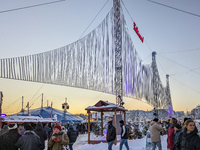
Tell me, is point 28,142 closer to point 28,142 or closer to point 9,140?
point 28,142

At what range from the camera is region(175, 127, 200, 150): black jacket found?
11.2 feet

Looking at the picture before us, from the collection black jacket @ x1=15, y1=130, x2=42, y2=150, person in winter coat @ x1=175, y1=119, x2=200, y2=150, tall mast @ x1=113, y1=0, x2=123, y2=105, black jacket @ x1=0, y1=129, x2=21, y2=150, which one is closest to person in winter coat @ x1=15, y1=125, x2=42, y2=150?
black jacket @ x1=15, y1=130, x2=42, y2=150

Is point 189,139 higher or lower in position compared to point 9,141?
higher

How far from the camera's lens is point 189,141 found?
11.4ft

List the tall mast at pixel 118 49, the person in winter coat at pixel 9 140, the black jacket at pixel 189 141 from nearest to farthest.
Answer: the black jacket at pixel 189 141 < the person in winter coat at pixel 9 140 < the tall mast at pixel 118 49

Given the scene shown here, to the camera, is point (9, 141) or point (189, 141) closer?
point (189, 141)

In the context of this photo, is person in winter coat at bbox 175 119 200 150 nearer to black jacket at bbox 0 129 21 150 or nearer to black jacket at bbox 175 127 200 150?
black jacket at bbox 175 127 200 150

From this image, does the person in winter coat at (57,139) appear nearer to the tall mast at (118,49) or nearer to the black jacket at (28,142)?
the black jacket at (28,142)

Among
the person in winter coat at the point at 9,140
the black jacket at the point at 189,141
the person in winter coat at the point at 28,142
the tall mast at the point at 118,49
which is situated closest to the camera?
the black jacket at the point at 189,141

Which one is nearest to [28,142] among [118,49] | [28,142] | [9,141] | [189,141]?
[28,142]

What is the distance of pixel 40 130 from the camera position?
6488 millimetres

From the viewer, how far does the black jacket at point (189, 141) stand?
3402mm

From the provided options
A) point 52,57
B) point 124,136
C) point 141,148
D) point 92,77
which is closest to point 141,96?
point 92,77

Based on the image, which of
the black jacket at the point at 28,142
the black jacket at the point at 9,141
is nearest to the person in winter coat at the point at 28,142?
the black jacket at the point at 28,142
